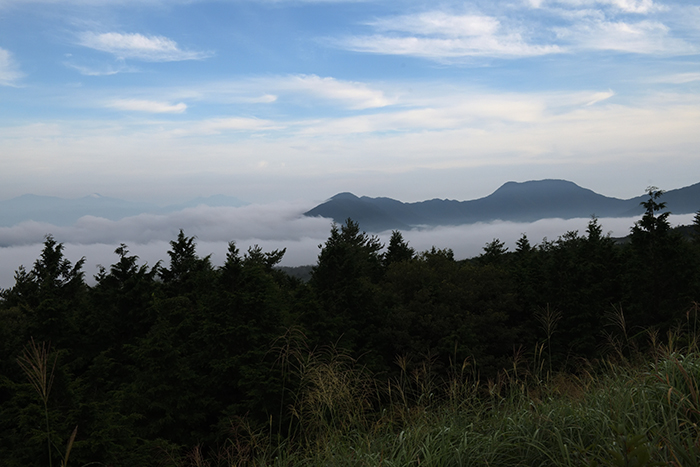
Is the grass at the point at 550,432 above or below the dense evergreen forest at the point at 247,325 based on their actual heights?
above

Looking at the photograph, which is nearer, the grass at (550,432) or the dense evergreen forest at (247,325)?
the grass at (550,432)

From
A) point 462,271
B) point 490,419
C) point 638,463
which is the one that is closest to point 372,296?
point 462,271

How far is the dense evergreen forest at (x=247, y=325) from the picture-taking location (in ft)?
42.0

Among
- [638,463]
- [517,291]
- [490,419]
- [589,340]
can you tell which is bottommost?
[589,340]

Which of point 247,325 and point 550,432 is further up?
point 550,432

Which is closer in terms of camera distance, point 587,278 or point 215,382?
point 215,382

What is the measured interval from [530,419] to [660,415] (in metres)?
0.93

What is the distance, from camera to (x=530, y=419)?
372 cm

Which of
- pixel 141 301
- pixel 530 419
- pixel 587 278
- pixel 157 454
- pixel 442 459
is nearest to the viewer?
pixel 442 459

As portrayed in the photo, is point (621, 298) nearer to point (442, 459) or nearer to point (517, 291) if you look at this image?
point (517, 291)

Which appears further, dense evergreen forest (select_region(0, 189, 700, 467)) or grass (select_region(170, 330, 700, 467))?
dense evergreen forest (select_region(0, 189, 700, 467))

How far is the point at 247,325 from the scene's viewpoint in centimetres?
2019

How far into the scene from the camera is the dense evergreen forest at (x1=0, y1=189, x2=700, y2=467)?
1280 centimetres

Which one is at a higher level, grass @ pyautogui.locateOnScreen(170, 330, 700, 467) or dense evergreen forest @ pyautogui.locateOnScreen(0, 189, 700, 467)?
grass @ pyautogui.locateOnScreen(170, 330, 700, 467)
